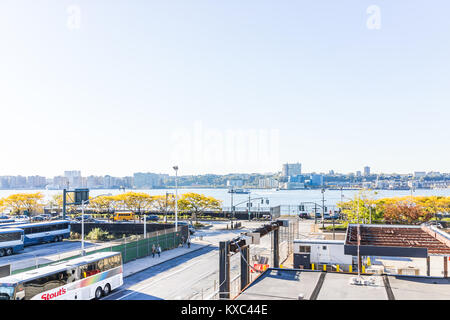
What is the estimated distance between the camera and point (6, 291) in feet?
61.7

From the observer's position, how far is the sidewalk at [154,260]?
32.5 meters

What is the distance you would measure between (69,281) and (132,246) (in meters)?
14.9

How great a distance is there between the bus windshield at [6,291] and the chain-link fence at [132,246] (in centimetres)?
976

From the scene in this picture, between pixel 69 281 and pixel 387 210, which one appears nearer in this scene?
pixel 69 281

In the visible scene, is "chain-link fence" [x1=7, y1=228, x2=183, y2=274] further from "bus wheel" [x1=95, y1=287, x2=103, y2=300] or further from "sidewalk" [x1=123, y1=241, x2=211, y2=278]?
"bus wheel" [x1=95, y1=287, x2=103, y2=300]

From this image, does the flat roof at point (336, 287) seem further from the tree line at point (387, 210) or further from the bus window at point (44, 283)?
the tree line at point (387, 210)

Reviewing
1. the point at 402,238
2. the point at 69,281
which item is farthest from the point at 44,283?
the point at 402,238

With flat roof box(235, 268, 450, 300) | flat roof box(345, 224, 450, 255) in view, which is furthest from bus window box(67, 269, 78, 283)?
flat roof box(345, 224, 450, 255)

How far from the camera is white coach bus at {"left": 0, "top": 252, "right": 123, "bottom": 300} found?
19219mm

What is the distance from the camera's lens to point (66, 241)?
5500 cm

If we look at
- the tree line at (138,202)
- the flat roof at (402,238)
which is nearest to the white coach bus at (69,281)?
the flat roof at (402,238)

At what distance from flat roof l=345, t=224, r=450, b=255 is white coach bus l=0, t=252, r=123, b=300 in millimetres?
18164

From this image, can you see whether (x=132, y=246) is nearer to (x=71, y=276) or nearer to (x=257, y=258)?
(x=257, y=258)
